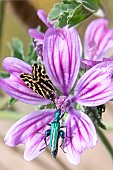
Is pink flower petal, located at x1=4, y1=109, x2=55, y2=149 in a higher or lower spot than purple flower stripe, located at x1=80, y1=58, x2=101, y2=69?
lower

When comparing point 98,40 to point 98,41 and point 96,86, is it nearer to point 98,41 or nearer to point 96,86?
point 98,41

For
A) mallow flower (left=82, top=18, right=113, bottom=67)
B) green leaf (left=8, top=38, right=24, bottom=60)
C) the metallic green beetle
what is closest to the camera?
the metallic green beetle

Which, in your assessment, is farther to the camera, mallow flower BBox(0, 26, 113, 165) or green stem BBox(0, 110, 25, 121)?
green stem BBox(0, 110, 25, 121)

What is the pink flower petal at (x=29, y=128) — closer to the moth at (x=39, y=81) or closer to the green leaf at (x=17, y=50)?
the moth at (x=39, y=81)

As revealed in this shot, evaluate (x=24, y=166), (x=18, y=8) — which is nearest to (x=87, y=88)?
(x=18, y=8)

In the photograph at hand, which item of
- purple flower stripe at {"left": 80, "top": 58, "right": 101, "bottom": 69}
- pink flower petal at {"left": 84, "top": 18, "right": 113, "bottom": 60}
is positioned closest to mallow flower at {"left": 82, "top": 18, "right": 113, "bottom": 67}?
pink flower petal at {"left": 84, "top": 18, "right": 113, "bottom": 60}

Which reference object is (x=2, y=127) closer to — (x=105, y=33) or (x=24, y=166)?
(x=24, y=166)

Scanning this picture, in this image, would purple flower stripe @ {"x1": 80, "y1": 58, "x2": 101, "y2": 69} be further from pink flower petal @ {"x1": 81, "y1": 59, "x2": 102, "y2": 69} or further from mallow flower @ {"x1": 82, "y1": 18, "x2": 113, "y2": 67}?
mallow flower @ {"x1": 82, "y1": 18, "x2": 113, "y2": 67}
